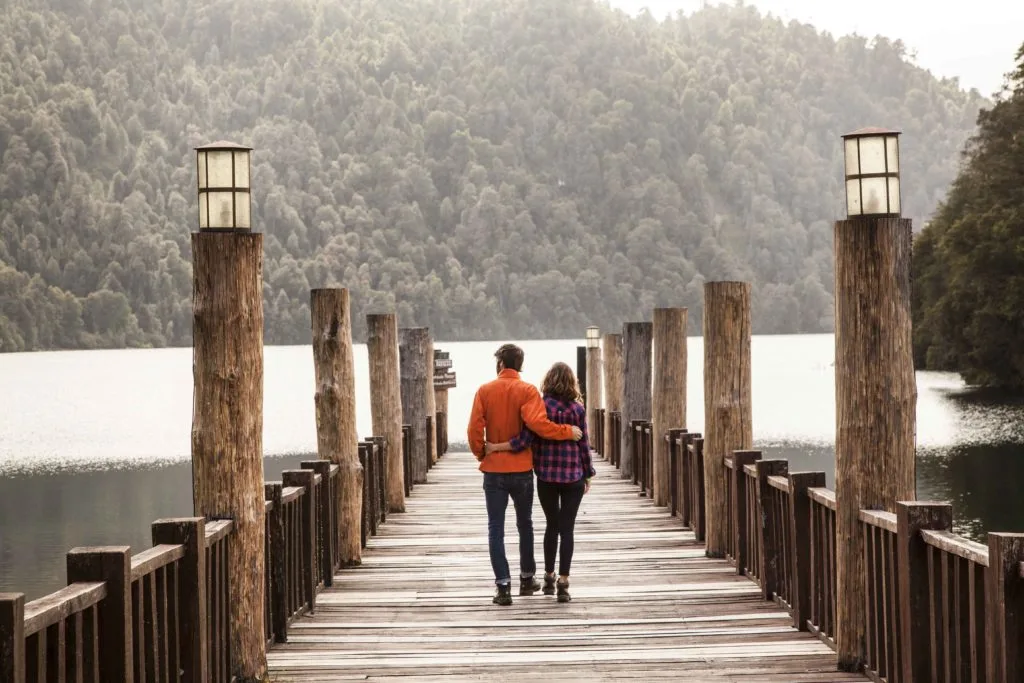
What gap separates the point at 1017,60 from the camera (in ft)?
148

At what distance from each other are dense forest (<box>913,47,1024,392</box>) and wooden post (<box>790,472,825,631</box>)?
35443 millimetres

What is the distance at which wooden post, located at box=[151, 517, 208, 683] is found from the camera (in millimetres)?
5633

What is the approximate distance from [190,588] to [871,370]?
3237mm

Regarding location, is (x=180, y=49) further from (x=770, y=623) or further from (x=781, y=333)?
(x=770, y=623)

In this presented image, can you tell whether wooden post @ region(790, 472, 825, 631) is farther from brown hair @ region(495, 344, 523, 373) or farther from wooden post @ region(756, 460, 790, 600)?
brown hair @ region(495, 344, 523, 373)

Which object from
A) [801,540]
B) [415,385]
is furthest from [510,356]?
[415,385]

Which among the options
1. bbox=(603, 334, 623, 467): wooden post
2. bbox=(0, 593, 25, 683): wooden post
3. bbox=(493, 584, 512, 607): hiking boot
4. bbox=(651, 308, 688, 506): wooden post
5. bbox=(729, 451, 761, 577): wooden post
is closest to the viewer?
bbox=(0, 593, 25, 683): wooden post

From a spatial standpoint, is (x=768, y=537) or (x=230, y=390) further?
(x=768, y=537)

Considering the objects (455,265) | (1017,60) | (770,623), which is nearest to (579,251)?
(455,265)

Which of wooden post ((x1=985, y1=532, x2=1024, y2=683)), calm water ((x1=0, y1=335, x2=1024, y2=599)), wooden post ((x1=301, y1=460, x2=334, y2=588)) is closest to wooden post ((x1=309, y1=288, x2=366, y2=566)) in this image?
wooden post ((x1=301, y1=460, x2=334, y2=588))

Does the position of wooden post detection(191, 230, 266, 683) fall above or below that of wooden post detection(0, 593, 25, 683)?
above

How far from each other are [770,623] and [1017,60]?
136 ft

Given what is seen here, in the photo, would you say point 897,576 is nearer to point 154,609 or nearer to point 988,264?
point 154,609

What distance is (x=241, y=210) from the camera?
21.6ft
